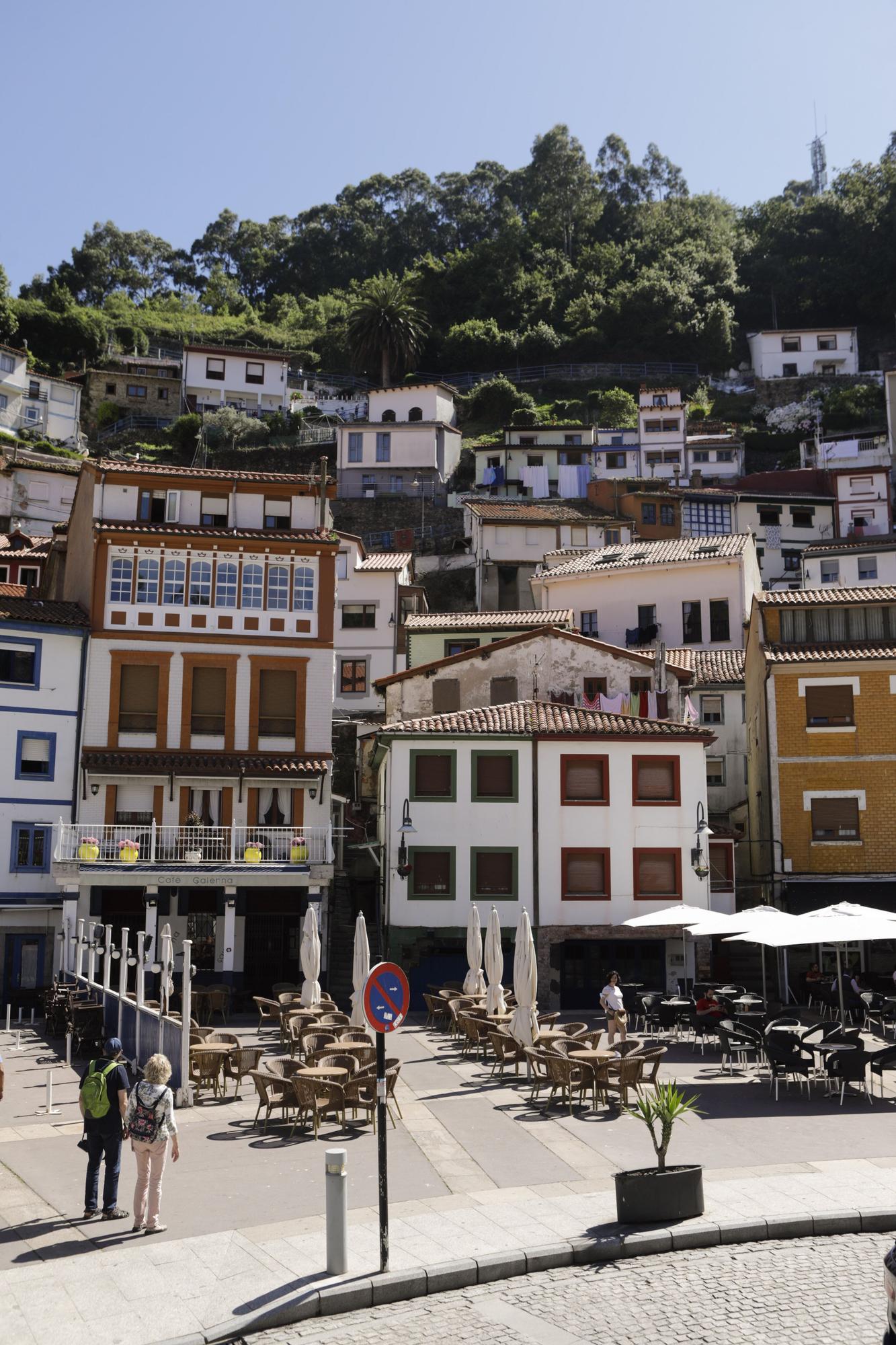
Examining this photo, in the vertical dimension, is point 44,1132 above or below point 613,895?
below

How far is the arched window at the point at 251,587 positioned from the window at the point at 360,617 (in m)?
19.2

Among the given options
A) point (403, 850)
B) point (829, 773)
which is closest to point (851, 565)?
point (829, 773)

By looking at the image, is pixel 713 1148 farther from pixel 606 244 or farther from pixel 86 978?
pixel 606 244

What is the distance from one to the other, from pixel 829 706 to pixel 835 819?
3244mm

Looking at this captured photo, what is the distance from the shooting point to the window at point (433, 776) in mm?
34719

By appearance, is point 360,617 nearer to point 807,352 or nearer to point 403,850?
point 403,850

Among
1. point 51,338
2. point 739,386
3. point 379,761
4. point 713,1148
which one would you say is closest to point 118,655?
point 379,761

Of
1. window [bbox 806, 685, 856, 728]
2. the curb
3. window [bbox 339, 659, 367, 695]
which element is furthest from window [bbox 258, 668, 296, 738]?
the curb

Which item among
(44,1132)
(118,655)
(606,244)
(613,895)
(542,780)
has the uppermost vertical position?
(606,244)

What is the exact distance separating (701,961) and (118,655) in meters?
18.1

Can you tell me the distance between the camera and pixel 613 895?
34.5 m

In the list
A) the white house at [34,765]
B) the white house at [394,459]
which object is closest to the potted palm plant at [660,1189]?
the white house at [34,765]

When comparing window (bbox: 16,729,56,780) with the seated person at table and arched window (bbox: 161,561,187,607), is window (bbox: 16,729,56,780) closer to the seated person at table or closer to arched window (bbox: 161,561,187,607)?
arched window (bbox: 161,561,187,607)

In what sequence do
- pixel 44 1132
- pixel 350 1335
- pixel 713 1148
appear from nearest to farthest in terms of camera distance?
pixel 350 1335
pixel 713 1148
pixel 44 1132
